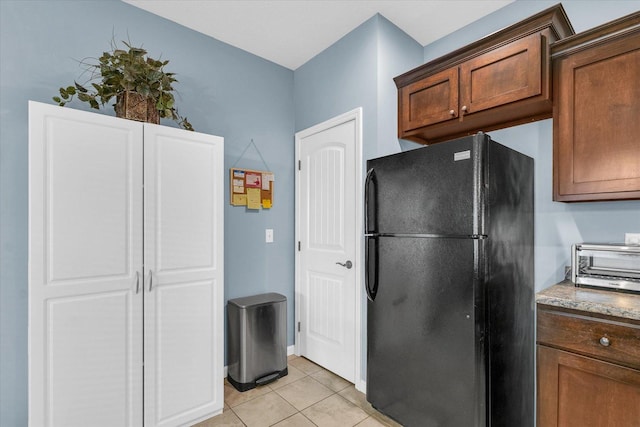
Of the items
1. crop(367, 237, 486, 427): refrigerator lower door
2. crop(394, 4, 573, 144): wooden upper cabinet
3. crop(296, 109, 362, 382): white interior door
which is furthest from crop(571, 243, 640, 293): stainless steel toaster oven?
crop(296, 109, 362, 382): white interior door

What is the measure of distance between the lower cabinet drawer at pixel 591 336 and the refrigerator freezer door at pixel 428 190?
0.55 m

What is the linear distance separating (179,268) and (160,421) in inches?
34.9

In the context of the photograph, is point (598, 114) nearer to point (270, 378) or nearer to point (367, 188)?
point (367, 188)

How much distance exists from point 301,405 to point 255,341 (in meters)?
0.56

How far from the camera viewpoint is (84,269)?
1565 mm

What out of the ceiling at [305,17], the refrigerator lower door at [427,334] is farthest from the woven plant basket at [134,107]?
the refrigerator lower door at [427,334]

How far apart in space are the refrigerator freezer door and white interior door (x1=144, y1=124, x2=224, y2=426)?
105cm

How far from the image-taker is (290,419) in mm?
2004

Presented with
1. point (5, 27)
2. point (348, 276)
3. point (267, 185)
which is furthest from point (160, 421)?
point (5, 27)

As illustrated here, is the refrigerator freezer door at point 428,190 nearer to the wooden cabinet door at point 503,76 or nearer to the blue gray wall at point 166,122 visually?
the wooden cabinet door at point 503,76

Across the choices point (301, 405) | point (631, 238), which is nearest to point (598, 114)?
point (631, 238)

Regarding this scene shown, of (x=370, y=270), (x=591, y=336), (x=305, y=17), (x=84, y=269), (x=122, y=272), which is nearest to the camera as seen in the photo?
(x=591, y=336)

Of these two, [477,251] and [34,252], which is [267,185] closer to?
[34,252]

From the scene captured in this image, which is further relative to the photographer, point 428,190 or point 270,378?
point 270,378
